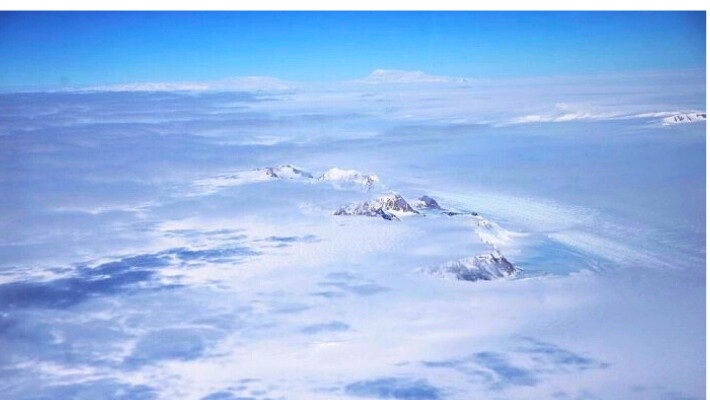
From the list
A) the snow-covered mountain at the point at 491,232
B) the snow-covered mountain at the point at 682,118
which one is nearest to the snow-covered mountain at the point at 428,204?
the snow-covered mountain at the point at 491,232

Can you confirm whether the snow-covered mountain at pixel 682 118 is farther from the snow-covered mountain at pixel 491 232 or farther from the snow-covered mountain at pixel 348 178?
the snow-covered mountain at pixel 348 178

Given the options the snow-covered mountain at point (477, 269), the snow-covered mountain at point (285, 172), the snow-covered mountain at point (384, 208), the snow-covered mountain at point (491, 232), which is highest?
the snow-covered mountain at point (285, 172)

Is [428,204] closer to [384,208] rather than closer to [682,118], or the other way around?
[384,208]

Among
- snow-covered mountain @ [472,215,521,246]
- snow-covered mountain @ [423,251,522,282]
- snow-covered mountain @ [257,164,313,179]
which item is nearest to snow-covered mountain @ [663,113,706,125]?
snow-covered mountain @ [472,215,521,246]

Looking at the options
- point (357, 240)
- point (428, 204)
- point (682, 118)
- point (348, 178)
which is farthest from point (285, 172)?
point (682, 118)
